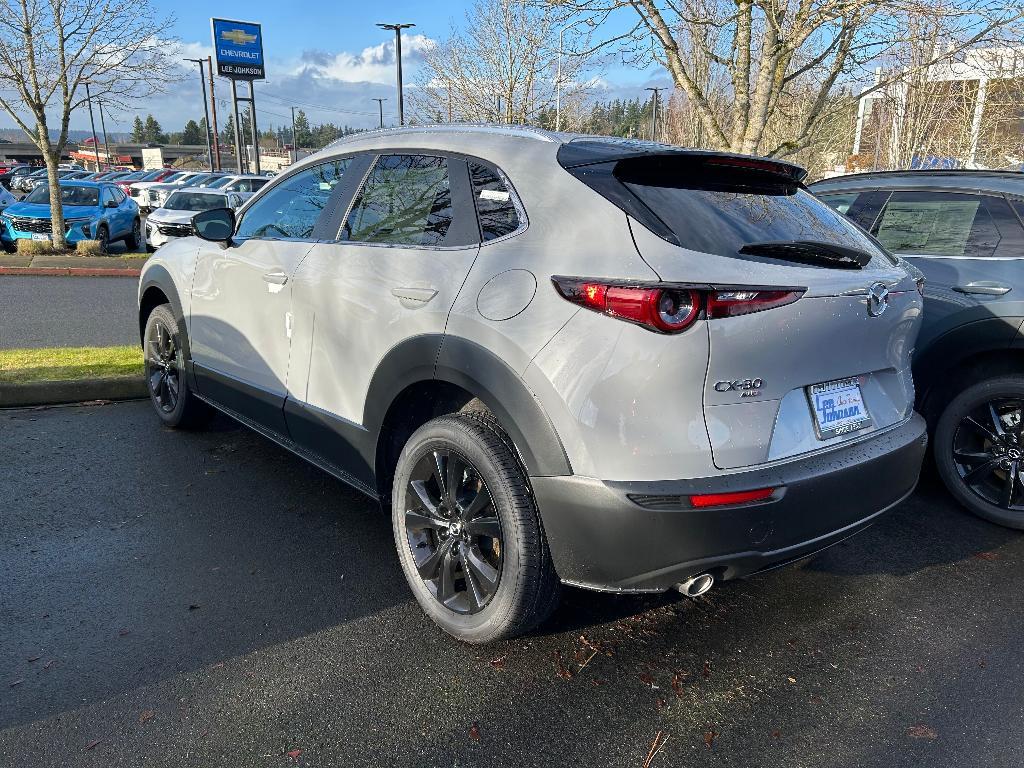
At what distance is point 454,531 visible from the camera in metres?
2.81

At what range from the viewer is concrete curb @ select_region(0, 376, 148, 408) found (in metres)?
5.39

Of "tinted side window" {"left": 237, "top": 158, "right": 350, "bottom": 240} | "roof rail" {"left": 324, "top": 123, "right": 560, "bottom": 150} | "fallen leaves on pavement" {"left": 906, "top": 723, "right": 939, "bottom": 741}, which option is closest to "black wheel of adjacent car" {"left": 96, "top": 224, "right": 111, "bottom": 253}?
"tinted side window" {"left": 237, "top": 158, "right": 350, "bottom": 240}

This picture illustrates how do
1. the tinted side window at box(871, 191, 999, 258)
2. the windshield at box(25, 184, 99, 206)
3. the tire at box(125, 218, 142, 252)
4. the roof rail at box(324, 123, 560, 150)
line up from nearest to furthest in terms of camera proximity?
the roof rail at box(324, 123, 560, 150), the tinted side window at box(871, 191, 999, 258), the windshield at box(25, 184, 99, 206), the tire at box(125, 218, 142, 252)

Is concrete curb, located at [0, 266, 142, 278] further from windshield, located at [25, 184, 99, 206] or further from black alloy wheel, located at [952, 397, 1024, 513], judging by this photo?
black alloy wheel, located at [952, 397, 1024, 513]

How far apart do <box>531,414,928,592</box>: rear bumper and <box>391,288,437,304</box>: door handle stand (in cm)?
82

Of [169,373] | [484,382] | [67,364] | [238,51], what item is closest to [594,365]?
[484,382]

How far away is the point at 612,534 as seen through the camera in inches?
90.4

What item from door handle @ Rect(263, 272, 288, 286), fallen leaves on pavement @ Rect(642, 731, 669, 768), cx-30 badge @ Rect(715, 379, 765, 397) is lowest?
fallen leaves on pavement @ Rect(642, 731, 669, 768)

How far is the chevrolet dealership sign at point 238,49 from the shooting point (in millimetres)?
34469

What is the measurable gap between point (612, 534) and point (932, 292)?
2794 millimetres

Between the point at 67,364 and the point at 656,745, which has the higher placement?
the point at 67,364

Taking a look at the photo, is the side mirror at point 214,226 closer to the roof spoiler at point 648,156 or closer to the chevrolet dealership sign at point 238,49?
Answer: the roof spoiler at point 648,156

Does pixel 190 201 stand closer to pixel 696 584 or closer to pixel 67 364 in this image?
pixel 67 364

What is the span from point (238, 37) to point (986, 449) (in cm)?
3844
